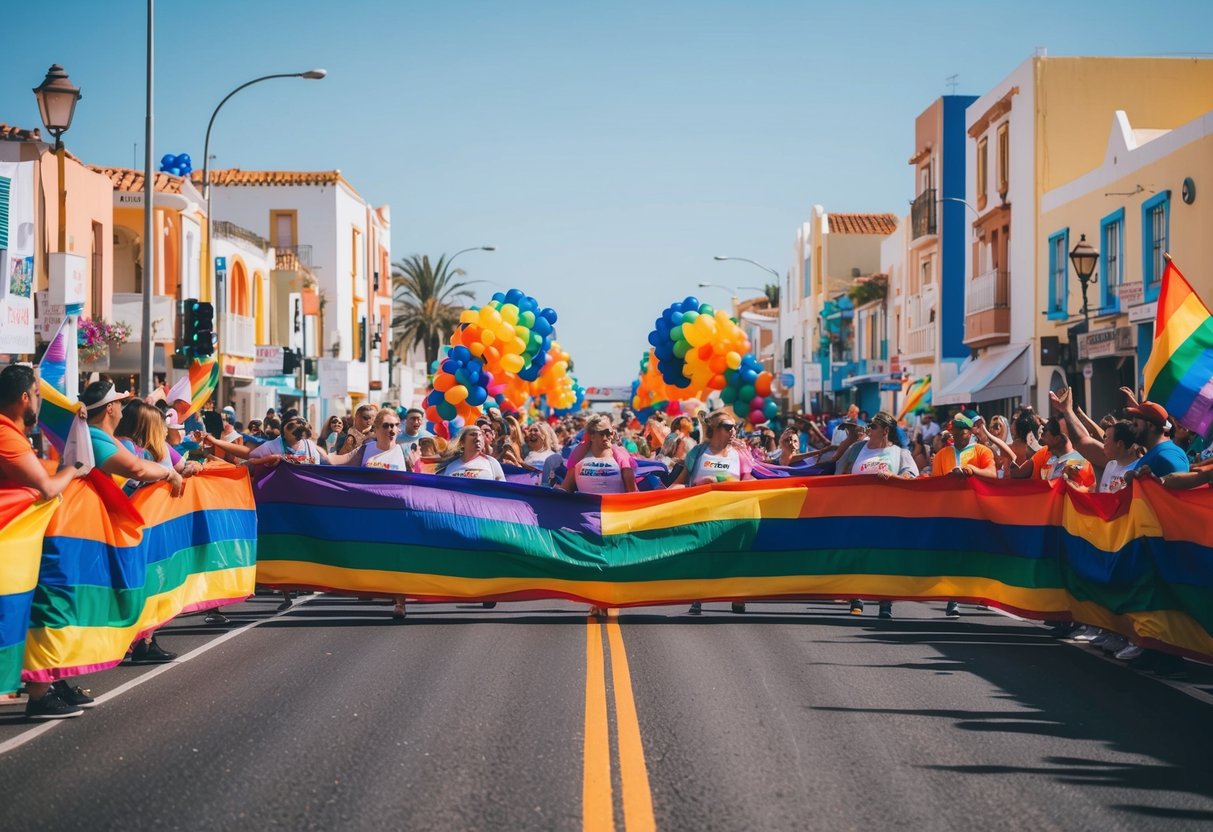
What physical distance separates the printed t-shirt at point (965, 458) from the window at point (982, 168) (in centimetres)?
2551

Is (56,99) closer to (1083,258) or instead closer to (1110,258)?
(1083,258)

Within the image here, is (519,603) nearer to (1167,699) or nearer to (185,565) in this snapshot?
(185,565)

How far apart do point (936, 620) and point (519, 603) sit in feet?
13.0

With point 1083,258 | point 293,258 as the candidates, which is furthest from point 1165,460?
point 293,258

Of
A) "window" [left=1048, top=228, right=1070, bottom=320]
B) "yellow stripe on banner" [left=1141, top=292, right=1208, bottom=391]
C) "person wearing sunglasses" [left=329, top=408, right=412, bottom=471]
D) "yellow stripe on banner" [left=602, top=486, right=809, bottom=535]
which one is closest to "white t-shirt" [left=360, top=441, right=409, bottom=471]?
"person wearing sunglasses" [left=329, top=408, right=412, bottom=471]

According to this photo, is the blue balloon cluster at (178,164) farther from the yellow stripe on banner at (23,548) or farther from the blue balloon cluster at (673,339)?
the yellow stripe on banner at (23,548)

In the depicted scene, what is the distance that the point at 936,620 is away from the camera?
13523 millimetres

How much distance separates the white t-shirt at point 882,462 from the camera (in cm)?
1411

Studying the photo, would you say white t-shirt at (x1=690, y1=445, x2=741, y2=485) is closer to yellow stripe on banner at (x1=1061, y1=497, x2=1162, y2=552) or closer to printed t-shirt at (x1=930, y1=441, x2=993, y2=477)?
printed t-shirt at (x1=930, y1=441, x2=993, y2=477)

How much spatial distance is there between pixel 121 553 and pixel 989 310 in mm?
33155

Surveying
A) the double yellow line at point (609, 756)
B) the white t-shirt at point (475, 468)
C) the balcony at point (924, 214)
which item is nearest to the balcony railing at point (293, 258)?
the balcony at point (924, 214)

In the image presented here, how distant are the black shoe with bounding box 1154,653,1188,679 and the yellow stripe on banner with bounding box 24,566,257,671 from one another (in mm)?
6877

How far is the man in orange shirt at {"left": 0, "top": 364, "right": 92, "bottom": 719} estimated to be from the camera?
8.38 m

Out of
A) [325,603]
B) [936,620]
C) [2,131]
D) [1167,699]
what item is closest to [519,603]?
[325,603]
